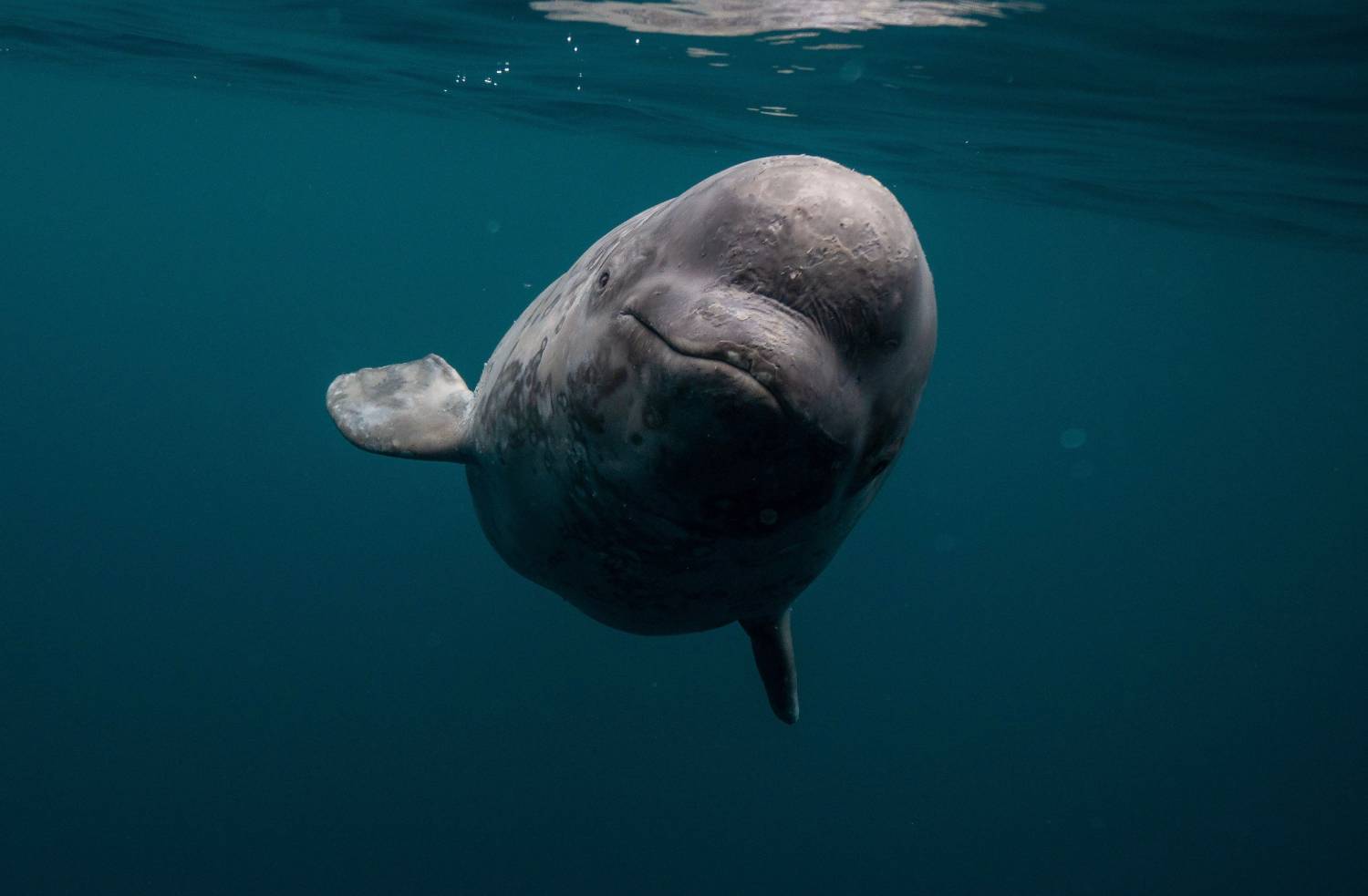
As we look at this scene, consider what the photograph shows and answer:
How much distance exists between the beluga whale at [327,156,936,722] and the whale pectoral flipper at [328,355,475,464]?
1.40 meters

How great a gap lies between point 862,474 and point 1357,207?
2534cm

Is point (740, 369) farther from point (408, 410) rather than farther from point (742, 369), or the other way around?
point (408, 410)

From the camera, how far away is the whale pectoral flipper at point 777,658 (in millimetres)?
5809

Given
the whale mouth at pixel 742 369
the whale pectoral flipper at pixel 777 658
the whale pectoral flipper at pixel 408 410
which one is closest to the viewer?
the whale mouth at pixel 742 369

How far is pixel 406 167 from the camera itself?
65.2 metres

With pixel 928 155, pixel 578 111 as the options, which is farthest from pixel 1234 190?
pixel 578 111

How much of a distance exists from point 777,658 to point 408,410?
2.94 metres

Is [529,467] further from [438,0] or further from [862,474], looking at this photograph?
[438,0]

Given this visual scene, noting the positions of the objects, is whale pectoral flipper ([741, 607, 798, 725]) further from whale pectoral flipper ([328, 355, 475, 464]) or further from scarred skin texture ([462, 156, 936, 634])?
scarred skin texture ([462, 156, 936, 634])

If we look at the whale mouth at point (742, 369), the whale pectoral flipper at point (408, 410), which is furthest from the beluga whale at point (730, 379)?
the whale pectoral flipper at point (408, 410)

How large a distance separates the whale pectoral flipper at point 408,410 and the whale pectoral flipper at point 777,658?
82.5 inches

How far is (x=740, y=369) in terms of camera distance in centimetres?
226

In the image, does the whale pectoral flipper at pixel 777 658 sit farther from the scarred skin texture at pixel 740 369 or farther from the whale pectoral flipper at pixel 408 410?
the scarred skin texture at pixel 740 369

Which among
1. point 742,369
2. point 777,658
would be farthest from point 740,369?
point 777,658
